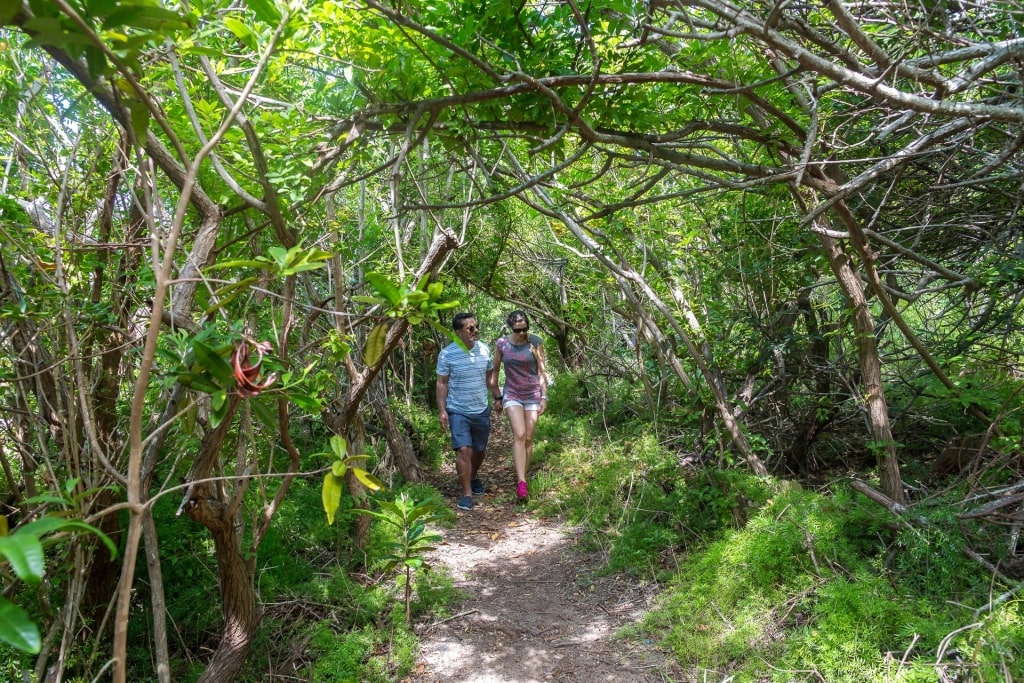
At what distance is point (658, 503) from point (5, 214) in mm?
4529

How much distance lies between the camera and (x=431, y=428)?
28.7ft

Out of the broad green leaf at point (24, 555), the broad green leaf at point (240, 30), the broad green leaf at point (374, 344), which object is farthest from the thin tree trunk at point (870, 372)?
the broad green leaf at point (24, 555)

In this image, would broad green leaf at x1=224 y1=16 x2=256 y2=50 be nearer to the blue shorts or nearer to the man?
the man

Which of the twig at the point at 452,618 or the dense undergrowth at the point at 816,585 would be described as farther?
the twig at the point at 452,618

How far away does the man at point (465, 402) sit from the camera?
668cm

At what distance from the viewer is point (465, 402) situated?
6695 mm

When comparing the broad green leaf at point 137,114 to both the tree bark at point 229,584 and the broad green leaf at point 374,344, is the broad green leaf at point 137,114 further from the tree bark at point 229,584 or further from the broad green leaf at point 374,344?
the tree bark at point 229,584

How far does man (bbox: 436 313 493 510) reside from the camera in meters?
6.68

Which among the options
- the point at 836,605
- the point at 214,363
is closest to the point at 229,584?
the point at 214,363

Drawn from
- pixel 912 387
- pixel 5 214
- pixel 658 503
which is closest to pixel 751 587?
pixel 658 503

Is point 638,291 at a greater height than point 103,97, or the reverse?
point 103,97

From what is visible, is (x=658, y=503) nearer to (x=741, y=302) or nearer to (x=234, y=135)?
(x=741, y=302)

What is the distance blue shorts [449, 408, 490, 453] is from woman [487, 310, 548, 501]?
0.25 metres

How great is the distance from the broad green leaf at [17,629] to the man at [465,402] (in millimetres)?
5517
